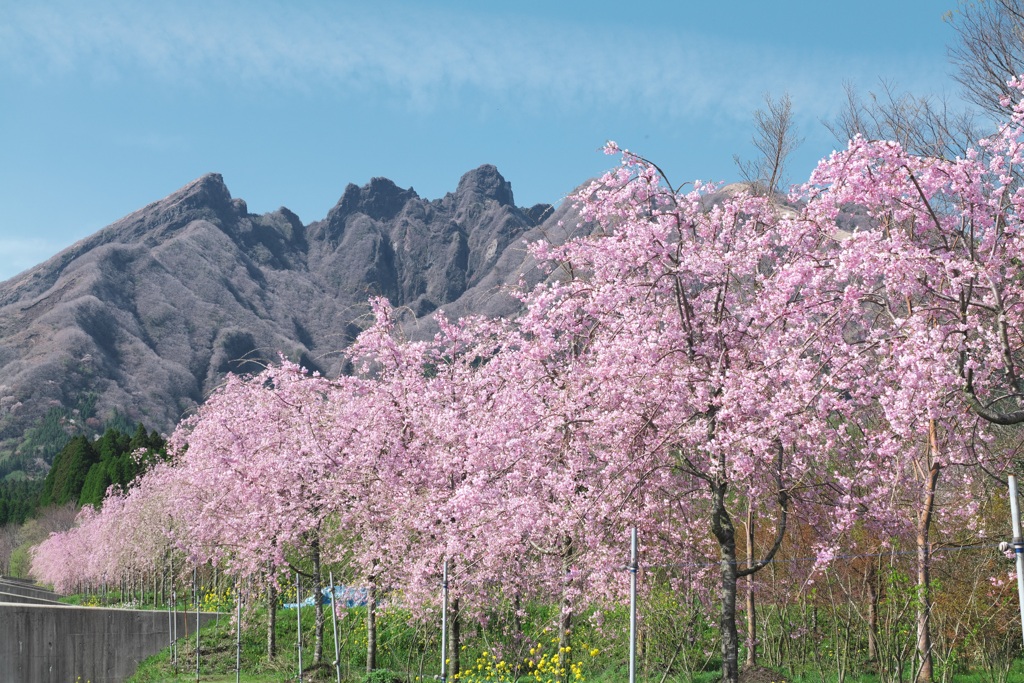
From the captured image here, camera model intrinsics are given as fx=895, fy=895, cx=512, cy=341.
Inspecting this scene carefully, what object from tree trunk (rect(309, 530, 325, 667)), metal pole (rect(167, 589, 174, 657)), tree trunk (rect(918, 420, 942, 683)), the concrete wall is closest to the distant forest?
metal pole (rect(167, 589, 174, 657))

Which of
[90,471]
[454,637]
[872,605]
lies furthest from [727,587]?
[90,471]

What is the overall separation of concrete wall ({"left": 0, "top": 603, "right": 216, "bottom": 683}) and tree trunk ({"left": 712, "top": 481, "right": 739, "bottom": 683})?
55.3 feet

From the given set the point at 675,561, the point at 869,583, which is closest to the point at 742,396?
the point at 675,561

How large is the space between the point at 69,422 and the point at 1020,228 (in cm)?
15723

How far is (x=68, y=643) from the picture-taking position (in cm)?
2047

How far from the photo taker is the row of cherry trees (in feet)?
28.9

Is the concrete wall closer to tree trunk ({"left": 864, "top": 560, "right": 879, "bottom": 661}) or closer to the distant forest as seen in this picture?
tree trunk ({"left": 864, "top": 560, "right": 879, "bottom": 661})

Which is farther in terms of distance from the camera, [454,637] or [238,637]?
[238,637]

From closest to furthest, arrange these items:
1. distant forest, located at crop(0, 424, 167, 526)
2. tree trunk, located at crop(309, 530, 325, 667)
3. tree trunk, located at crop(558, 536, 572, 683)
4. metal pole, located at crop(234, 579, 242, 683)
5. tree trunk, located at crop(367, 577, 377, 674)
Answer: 1. tree trunk, located at crop(558, 536, 572, 683)
2. tree trunk, located at crop(367, 577, 377, 674)
3. metal pole, located at crop(234, 579, 242, 683)
4. tree trunk, located at crop(309, 530, 325, 667)
5. distant forest, located at crop(0, 424, 167, 526)

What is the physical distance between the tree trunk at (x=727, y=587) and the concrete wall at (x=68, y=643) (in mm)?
16841

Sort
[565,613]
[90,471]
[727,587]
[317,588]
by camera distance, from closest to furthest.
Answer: [727,587] → [565,613] → [317,588] → [90,471]

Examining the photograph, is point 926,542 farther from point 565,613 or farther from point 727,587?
point 565,613

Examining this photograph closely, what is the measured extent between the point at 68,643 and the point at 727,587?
17.2 metres

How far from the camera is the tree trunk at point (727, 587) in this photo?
922 cm
